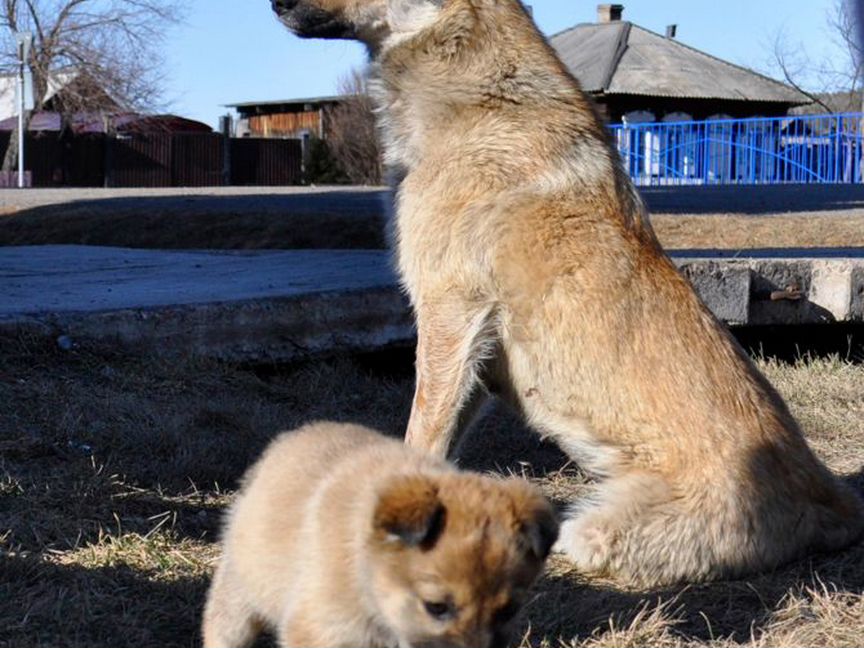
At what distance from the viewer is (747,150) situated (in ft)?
116

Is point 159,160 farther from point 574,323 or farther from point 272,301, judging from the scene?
point 574,323

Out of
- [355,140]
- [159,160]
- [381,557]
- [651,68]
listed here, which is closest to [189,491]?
[381,557]

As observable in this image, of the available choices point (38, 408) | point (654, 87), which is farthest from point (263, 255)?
point (654, 87)

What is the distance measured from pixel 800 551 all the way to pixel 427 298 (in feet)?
4.58

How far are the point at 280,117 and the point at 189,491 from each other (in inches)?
2266

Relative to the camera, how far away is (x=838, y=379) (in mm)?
6867

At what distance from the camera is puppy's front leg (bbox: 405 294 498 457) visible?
4.24 m

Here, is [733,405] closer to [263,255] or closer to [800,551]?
[800,551]

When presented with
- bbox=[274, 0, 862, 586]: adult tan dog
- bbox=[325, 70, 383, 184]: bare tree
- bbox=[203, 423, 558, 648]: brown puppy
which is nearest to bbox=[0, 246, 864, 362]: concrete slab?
bbox=[274, 0, 862, 586]: adult tan dog

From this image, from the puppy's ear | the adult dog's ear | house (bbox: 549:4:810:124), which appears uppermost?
house (bbox: 549:4:810:124)

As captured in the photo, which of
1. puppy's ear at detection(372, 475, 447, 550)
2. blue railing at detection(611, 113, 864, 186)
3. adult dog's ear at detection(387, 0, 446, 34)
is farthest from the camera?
blue railing at detection(611, 113, 864, 186)

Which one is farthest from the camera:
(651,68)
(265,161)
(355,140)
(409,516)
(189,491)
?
(651,68)

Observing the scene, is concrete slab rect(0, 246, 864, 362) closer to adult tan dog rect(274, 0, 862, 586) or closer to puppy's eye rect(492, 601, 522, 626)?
adult tan dog rect(274, 0, 862, 586)

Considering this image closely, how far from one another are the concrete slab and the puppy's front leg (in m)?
1.88
